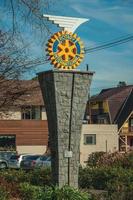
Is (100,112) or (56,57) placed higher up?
(100,112)

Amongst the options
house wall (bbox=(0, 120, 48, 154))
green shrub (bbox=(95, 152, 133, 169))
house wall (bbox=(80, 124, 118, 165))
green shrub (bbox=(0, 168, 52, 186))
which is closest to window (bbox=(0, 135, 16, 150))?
house wall (bbox=(0, 120, 48, 154))

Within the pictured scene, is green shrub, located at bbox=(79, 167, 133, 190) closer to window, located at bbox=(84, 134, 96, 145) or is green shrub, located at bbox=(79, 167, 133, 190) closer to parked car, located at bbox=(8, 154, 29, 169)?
parked car, located at bbox=(8, 154, 29, 169)

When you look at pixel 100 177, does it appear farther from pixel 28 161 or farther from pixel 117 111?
pixel 117 111

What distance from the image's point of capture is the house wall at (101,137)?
5653 cm

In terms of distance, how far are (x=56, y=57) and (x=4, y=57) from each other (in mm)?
1462

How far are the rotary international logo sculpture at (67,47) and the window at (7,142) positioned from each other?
4429 centimetres

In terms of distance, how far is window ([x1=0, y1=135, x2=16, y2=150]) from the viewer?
60281 millimetres

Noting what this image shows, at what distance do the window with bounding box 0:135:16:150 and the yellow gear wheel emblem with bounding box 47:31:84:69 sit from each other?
44.3 meters

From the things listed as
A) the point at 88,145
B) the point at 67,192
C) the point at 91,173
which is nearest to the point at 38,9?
the point at 67,192

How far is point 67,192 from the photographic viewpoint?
480 inches

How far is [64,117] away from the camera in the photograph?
1580 cm

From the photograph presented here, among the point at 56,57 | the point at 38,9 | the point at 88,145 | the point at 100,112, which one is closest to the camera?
the point at 38,9

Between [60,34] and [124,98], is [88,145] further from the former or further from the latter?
[60,34]

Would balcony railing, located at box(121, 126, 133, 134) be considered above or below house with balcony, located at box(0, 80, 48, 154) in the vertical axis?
above
